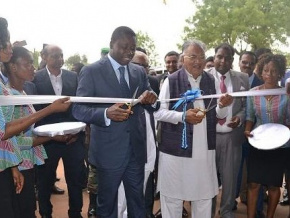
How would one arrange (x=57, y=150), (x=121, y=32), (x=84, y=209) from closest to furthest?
(x=121, y=32) < (x=57, y=150) < (x=84, y=209)

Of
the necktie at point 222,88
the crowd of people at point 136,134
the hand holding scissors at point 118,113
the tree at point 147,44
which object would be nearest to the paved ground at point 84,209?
the crowd of people at point 136,134

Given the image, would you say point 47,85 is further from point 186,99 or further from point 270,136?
point 270,136

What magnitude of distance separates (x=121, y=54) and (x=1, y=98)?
1.26m

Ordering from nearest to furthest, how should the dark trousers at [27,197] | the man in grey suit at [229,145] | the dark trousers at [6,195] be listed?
the dark trousers at [6,195], the dark trousers at [27,197], the man in grey suit at [229,145]

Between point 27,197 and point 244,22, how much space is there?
25908 mm

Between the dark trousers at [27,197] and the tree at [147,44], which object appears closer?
the dark trousers at [27,197]

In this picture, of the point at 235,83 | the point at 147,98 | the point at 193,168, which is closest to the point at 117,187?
the point at 193,168

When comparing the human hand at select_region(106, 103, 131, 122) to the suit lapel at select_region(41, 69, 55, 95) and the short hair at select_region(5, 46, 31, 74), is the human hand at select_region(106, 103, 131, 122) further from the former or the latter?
the suit lapel at select_region(41, 69, 55, 95)

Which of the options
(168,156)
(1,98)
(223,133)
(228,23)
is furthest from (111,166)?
(228,23)

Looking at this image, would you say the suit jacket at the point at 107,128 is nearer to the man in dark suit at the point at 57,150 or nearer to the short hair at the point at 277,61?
the man in dark suit at the point at 57,150

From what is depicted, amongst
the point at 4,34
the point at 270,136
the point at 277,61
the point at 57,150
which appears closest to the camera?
the point at 4,34

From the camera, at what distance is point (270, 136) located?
3.61 meters

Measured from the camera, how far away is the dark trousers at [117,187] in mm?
3320

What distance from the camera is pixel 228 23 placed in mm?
26969
